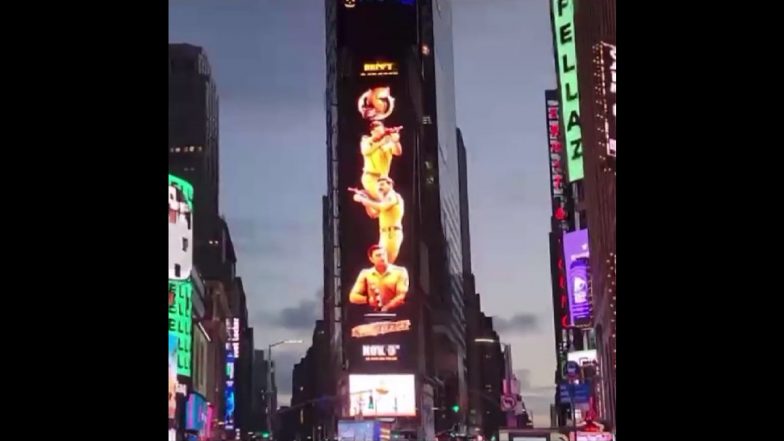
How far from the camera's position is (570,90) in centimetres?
1389

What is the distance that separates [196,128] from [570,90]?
25.7 metres

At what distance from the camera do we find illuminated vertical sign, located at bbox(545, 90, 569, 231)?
21.0 metres

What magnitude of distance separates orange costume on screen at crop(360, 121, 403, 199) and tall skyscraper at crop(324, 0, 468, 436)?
0.03m

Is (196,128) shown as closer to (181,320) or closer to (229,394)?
(229,394)

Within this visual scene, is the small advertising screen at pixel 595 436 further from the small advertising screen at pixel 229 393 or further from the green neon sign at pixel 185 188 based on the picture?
the small advertising screen at pixel 229 393

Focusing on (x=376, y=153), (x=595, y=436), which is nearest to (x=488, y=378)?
(x=376, y=153)

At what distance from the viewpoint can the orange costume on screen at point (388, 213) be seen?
25766 mm

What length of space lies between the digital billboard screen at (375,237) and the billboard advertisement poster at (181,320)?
6.61m

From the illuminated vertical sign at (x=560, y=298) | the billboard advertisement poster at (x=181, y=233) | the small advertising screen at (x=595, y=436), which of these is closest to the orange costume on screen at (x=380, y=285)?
the illuminated vertical sign at (x=560, y=298)

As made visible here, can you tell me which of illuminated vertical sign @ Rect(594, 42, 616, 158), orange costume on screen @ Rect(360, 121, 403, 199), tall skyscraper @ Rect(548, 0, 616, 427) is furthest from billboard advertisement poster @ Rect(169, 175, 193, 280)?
illuminated vertical sign @ Rect(594, 42, 616, 158)
